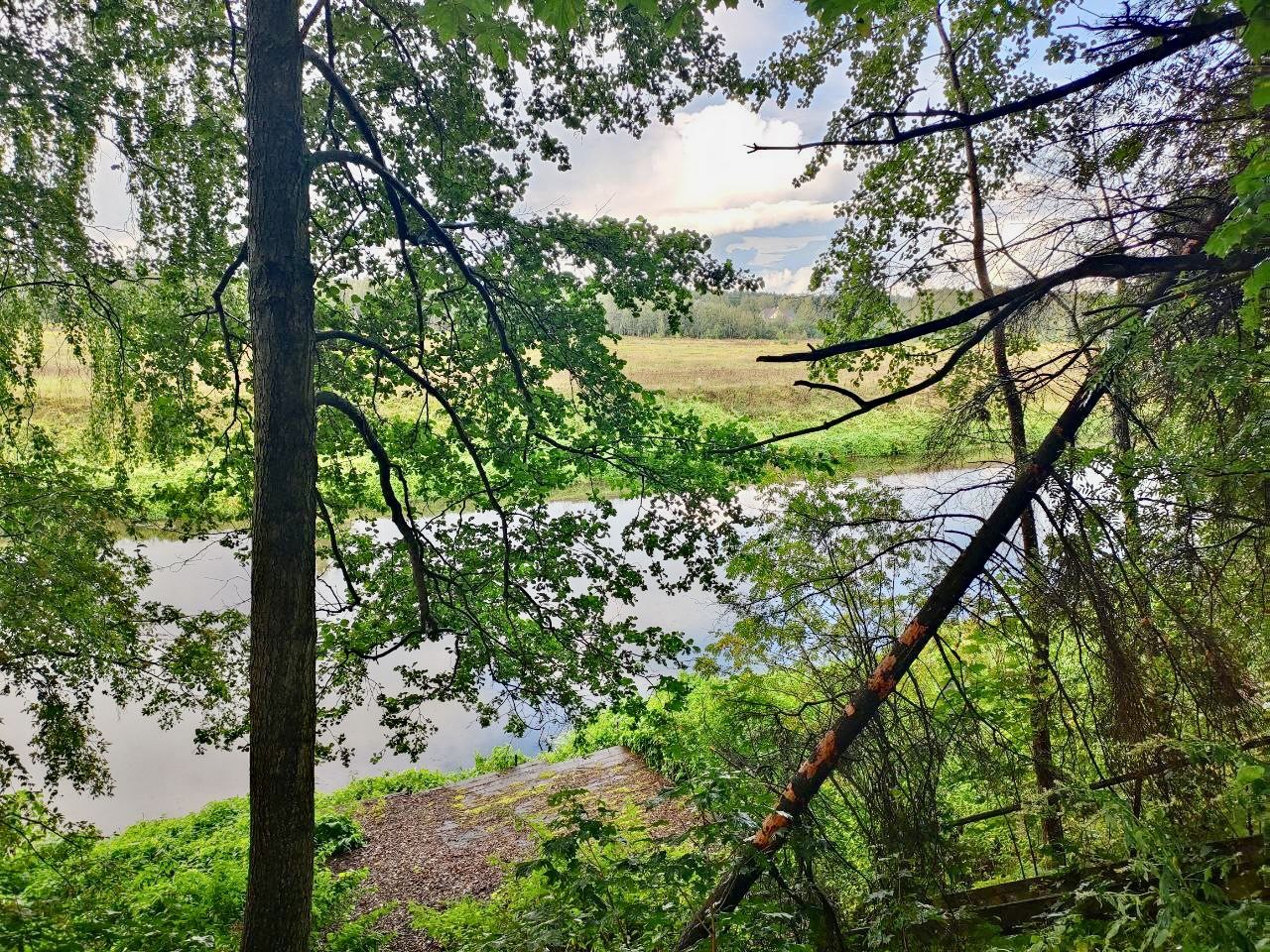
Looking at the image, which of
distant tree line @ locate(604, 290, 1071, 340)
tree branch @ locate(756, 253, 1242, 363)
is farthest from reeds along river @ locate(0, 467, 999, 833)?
tree branch @ locate(756, 253, 1242, 363)

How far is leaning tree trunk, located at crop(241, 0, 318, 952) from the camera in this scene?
10.5 ft

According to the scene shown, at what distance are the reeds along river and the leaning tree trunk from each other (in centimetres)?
566

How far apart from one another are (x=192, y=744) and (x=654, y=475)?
11469mm

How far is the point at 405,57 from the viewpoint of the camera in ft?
15.1

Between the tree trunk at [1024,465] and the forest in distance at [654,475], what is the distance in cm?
6

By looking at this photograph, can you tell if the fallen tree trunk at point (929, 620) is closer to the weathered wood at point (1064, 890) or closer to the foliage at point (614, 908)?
the foliage at point (614, 908)

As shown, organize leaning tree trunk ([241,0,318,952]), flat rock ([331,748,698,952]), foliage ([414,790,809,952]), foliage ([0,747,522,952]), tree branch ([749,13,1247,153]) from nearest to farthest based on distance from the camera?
tree branch ([749,13,1247,153])
foliage ([414,790,809,952])
leaning tree trunk ([241,0,318,952])
foliage ([0,747,522,952])
flat rock ([331,748,698,952])

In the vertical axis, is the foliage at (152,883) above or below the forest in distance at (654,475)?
below

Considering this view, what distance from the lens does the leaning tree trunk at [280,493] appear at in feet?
10.5

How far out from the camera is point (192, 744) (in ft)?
37.9

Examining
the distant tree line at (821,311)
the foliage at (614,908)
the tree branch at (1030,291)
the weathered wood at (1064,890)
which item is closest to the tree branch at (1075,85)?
the tree branch at (1030,291)

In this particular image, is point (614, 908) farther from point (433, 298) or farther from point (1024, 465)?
point (433, 298)

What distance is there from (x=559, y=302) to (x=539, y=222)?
1.94 ft

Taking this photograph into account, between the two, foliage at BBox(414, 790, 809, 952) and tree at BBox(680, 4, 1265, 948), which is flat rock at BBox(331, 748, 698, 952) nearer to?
foliage at BBox(414, 790, 809, 952)
